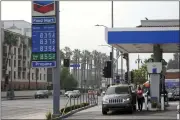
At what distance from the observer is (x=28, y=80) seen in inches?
4126

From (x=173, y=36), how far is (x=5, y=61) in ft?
232

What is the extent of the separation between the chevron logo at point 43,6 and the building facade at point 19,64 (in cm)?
6603

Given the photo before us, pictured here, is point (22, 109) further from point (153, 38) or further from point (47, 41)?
point (153, 38)

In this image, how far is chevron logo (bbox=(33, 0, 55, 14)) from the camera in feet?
69.8

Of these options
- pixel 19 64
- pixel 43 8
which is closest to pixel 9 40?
pixel 19 64

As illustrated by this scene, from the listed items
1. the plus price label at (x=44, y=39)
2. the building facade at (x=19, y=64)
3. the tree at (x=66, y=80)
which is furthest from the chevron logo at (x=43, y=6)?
the tree at (x=66, y=80)

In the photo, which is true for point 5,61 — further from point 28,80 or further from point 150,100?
point 150,100

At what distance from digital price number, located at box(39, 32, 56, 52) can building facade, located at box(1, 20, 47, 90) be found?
217 feet

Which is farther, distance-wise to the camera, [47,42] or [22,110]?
[22,110]

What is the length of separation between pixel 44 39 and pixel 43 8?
165 centimetres

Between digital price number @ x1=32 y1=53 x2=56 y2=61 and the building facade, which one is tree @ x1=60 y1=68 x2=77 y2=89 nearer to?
the building facade

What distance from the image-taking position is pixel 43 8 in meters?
21.5

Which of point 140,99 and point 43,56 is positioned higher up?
point 43,56

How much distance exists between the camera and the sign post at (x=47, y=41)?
70.1ft
